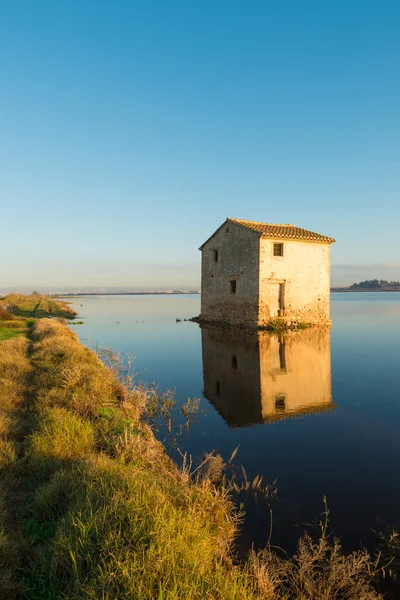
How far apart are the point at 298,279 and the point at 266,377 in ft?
49.0

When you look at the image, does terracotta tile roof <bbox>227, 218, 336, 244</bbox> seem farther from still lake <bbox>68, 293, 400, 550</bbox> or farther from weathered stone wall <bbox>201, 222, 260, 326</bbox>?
still lake <bbox>68, 293, 400, 550</bbox>

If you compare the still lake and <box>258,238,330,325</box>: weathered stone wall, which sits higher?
<box>258,238,330,325</box>: weathered stone wall

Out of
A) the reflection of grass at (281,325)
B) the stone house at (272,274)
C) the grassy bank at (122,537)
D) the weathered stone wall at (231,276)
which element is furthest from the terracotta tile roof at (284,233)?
the grassy bank at (122,537)

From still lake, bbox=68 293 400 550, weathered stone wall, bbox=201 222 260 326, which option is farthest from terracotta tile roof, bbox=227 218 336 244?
still lake, bbox=68 293 400 550

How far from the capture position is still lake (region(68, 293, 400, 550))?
4.88 m

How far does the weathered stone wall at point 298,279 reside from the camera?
24.3 meters

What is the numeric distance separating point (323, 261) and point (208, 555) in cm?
2601

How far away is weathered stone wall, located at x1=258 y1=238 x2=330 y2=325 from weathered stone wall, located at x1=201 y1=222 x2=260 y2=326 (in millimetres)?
673

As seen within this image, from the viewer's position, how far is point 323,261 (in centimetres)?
2681

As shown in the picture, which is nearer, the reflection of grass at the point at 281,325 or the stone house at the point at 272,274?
the reflection of grass at the point at 281,325

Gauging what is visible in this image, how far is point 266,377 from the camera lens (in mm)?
12250

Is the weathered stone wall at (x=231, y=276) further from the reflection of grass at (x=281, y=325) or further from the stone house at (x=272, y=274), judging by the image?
the reflection of grass at (x=281, y=325)

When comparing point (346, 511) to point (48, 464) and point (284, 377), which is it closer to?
point (48, 464)

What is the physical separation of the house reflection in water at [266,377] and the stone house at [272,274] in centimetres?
446
